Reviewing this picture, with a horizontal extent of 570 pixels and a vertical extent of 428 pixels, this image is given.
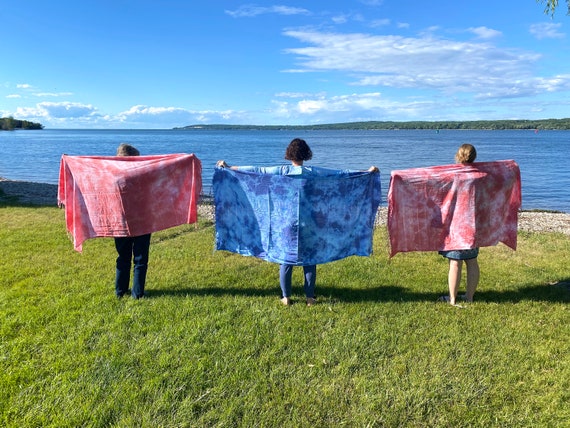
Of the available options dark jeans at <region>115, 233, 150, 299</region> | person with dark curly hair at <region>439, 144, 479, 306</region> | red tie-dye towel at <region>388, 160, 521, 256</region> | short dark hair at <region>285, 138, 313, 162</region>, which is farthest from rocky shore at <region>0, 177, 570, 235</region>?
Answer: person with dark curly hair at <region>439, 144, 479, 306</region>

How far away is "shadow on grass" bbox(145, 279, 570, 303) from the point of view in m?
6.37

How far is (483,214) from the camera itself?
20.3 feet

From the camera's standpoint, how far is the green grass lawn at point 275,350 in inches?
148

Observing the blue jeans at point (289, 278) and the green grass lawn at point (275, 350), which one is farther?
the blue jeans at point (289, 278)

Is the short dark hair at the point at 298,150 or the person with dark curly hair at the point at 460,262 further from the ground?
the short dark hair at the point at 298,150

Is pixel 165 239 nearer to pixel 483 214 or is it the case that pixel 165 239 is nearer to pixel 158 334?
pixel 158 334

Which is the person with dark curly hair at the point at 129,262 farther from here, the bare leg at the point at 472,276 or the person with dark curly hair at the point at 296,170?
the bare leg at the point at 472,276

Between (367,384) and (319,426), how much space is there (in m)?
0.75

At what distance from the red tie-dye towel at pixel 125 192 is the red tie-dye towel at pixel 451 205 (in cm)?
301

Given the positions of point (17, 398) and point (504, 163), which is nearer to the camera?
point (17, 398)

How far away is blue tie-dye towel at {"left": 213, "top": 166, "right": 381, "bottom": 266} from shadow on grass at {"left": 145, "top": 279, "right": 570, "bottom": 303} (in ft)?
2.34

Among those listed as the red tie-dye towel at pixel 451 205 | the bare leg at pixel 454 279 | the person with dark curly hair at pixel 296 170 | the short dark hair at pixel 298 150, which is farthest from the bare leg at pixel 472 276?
the short dark hair at pixel 298 150

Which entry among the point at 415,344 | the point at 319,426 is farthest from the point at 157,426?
the point at 415,344

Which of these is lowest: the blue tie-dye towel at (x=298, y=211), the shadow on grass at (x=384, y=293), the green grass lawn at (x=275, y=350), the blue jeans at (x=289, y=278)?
the green grass lawn at (x=275, y=350)
